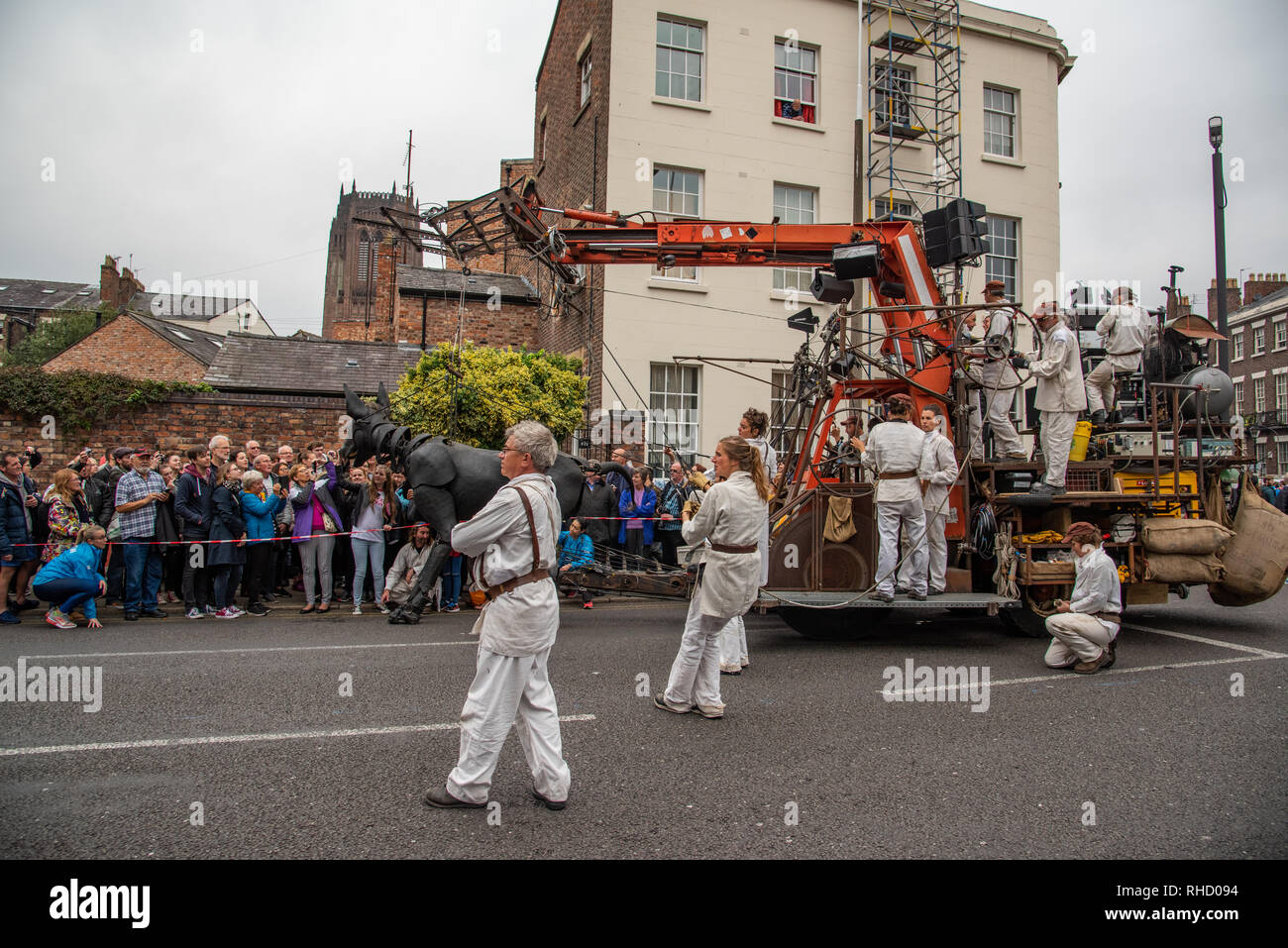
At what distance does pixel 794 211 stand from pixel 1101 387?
9.68 meters

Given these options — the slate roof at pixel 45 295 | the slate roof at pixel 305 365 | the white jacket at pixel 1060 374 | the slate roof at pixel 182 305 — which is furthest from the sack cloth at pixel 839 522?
the slate roof at pixel 45 295

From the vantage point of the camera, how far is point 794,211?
17.3 m

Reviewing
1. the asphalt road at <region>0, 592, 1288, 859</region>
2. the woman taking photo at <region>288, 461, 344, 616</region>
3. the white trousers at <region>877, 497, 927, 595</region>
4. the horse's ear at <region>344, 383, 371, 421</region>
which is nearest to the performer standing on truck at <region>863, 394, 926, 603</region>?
the white trousers at <region>877, 497, 927, 595</region>

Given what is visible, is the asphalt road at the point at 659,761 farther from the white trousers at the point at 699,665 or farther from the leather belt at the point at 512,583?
the leather belt at the point at 512,583

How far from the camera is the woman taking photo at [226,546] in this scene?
30.6 feet

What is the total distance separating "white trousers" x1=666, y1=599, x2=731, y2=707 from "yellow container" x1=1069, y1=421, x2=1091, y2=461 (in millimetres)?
4973

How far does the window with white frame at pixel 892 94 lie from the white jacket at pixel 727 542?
14.8m

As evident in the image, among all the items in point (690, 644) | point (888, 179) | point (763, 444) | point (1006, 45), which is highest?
point (1006, 45)

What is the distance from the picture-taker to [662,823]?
144 inches

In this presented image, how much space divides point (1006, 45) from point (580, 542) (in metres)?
16.6

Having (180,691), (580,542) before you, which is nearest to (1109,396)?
(580,542)

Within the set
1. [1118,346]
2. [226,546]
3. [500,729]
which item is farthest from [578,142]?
[500,729]

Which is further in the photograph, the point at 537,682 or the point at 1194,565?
the point at 1194,565

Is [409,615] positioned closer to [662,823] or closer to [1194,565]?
[662,823]
